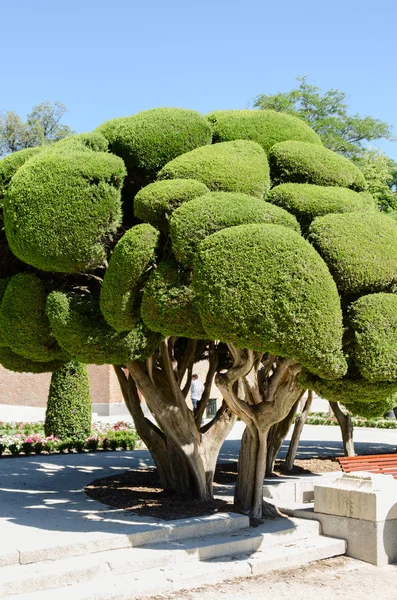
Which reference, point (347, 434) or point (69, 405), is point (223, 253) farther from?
point (69, 405)

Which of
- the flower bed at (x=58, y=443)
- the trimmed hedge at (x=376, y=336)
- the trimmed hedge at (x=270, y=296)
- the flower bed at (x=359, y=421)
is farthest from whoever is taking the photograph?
the flower bed at (x=359, y=421)

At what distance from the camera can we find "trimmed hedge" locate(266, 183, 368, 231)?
22.9ft

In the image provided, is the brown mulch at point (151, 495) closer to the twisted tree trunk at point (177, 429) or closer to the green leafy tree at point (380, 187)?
the twisted tree trunk at point (177, 429)

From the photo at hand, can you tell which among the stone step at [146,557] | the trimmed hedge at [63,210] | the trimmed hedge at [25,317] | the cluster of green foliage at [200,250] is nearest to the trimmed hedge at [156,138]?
the cluster of green foliage at [200,250]

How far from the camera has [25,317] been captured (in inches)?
290

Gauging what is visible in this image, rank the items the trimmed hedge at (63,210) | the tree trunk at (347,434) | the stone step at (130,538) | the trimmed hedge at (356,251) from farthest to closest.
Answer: the tree trunk at (347,434) → the trimmed hedge at (63,210) → the trimmed hedge at (356,251) → the stone step at (130,538)

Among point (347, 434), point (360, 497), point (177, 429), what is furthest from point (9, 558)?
point (347, 434)

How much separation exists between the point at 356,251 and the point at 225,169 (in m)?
1.63

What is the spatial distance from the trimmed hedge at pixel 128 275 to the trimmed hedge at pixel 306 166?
181 centimetres

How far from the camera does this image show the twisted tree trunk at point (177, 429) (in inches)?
338

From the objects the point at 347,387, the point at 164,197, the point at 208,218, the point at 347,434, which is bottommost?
the point at 347,434

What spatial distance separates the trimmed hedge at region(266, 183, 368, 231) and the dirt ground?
140 inches

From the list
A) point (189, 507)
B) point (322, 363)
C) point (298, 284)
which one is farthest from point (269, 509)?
point (298, 284)

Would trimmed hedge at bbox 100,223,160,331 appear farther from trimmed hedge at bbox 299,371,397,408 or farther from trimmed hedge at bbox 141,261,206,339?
trimmed hedge at bbox 299,371,397,408
